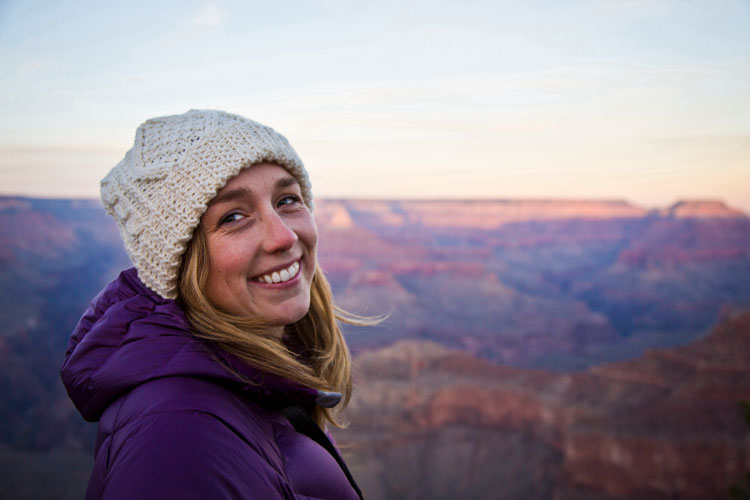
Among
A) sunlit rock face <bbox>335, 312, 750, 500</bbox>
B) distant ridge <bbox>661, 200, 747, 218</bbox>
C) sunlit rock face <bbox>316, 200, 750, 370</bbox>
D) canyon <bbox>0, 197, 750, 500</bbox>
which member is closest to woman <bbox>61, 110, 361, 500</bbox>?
canyon <bbox>0, 197, 750, 500</bbox>

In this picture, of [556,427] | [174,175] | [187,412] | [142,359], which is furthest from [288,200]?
[556,427]

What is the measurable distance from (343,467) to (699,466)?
3251 cm

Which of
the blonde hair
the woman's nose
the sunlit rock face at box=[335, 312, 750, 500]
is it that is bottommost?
the sunlit rock face at box=[335, 312, 750, 500]

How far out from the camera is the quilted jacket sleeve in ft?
2.79

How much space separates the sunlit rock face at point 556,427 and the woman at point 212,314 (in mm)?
26764

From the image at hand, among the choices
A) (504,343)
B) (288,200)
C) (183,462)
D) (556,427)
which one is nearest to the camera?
(183,462)

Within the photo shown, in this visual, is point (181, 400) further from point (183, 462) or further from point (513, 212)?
point (513, 212)

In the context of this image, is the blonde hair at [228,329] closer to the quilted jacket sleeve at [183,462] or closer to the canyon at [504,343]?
the quilted jacket sleeve at [183,462]

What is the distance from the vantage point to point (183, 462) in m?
0.88

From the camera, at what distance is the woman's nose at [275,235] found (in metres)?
1.39

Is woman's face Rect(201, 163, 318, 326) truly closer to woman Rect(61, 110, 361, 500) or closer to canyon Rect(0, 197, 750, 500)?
woman Rect(61, 110, 361, 500)

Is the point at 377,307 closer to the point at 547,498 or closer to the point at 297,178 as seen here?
the point at 547,498

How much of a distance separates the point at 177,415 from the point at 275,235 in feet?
1.85

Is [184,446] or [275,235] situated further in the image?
[275,235]
